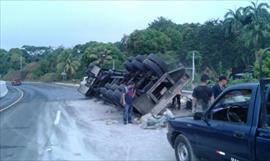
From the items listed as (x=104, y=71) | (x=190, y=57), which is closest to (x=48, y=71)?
(x=190, y=57)

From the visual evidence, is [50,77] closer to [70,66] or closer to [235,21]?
[70,66]

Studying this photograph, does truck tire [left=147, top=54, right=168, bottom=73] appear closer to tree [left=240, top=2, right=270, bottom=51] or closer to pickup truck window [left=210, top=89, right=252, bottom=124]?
pickup truck window [left=210, top=89, right=252, bottom=124]

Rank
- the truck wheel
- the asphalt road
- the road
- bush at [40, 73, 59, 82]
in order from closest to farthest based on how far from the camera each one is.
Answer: the truck wheel
the road
the asphalt road
bush at [40, 73, 59, 82]

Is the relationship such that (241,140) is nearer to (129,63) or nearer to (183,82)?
(183,82)

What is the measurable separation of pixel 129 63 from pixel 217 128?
43.1ft

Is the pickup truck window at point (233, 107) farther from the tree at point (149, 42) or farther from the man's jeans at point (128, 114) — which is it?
the tree at point (149, 42)

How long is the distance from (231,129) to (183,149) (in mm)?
1875

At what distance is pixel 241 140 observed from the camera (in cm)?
621

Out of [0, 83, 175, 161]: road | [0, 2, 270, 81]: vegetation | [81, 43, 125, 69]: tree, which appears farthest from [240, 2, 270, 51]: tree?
[0, 83, 175, 161]: road

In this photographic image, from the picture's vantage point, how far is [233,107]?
6949mm

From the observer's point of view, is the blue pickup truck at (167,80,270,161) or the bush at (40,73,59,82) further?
the bush at (40,73,59,82)

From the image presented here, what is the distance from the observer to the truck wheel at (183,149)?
7.83 meters

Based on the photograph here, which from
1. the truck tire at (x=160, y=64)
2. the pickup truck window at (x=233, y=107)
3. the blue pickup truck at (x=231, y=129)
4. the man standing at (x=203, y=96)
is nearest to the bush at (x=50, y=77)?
the truck tire at (x=160, y=64)

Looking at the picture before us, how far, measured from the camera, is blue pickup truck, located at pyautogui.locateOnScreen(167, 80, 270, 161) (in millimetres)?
5953
